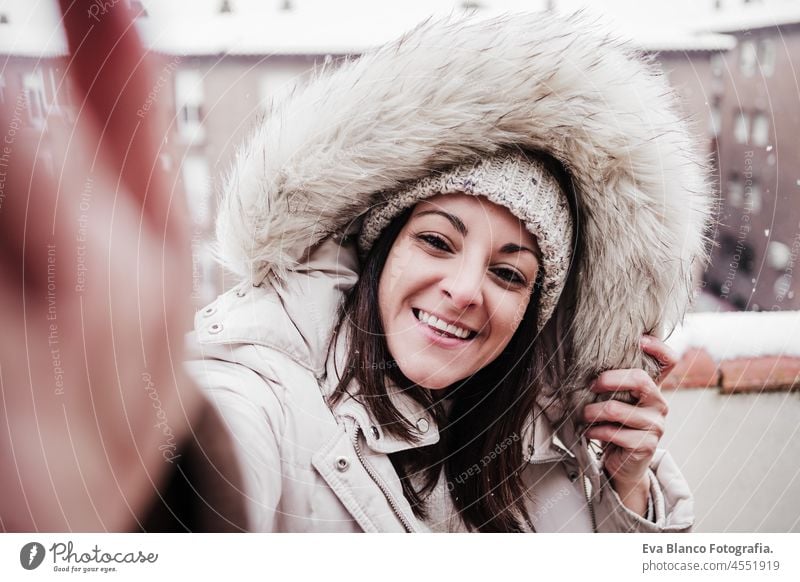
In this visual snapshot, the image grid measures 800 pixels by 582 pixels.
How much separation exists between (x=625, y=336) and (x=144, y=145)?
49 cm

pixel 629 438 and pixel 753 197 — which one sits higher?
pixel 753 197

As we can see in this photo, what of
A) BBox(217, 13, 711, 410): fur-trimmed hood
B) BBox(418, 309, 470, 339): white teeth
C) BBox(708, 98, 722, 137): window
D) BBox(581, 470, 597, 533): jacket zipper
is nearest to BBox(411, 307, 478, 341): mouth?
BBox(418, 309, 470, 339): white teeth

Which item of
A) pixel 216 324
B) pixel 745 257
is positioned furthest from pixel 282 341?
pixel 745 257

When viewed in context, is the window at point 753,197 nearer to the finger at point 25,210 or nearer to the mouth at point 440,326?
the mouth at point 440,326

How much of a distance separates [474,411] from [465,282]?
150 millimetres

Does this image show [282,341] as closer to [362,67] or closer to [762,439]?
[362,67]

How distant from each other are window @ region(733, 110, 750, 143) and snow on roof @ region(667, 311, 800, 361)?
0.58 ft

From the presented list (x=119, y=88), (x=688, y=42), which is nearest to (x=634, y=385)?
(x=688, y=42)

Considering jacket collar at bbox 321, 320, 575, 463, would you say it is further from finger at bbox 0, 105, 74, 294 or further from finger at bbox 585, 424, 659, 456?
finger at bbox 0, 105, 74, 294

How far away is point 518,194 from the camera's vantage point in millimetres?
525

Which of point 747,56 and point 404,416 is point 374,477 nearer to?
point 404,416

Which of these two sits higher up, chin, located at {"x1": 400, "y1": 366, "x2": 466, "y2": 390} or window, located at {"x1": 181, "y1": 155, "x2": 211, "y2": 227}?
window, located at {"x1": 181, "y1": 155, "x2": 211, "y2": 227}

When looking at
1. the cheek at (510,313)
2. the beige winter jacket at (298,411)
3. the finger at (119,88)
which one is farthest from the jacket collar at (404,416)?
the finger at (119,88)

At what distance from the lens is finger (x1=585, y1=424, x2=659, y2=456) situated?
2.06 ft
